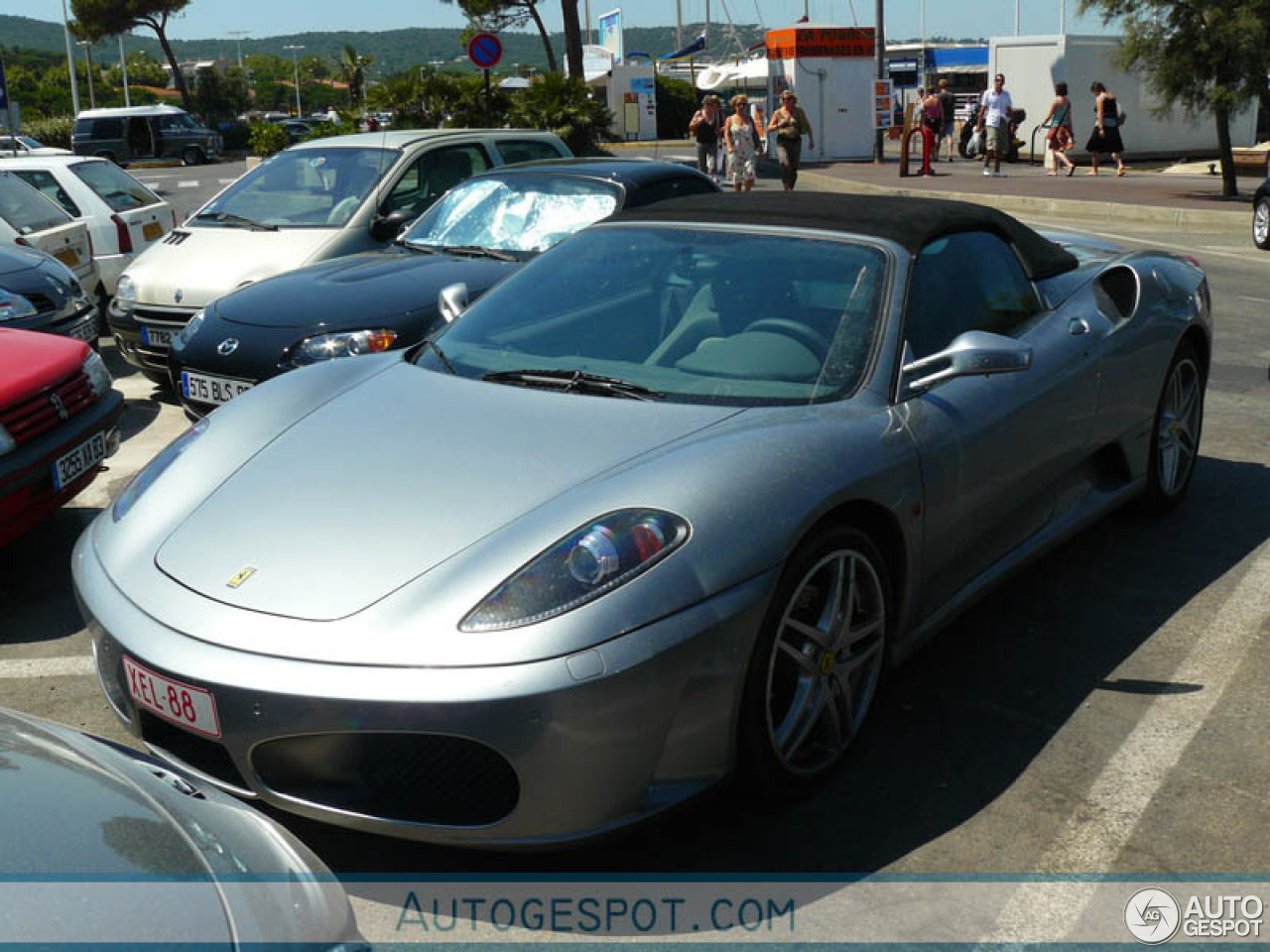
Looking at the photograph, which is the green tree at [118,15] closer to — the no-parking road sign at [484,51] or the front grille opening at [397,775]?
the no-parking road sign at [484,51]

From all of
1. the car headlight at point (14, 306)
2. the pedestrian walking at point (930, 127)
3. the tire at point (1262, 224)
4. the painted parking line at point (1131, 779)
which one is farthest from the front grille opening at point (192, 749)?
the pedestrian walking at point (930, 127)

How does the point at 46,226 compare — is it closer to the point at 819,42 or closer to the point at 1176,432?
Result: the point at 1176,432

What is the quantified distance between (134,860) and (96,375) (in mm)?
4103

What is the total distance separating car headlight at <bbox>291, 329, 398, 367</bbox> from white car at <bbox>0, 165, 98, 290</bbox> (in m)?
4.10

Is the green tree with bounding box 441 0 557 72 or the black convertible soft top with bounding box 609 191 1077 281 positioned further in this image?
the green tree with bounding box 441 0 557 72

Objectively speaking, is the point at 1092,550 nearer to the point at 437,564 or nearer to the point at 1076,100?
the point at 437,564

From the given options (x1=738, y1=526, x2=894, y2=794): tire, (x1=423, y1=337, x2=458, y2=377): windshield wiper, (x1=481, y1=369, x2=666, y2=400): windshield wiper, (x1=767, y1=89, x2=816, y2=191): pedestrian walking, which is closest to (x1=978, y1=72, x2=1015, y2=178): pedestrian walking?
(x1=767, y1=89, x2=816, y2=191): pedestrian walking

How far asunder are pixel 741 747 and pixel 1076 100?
26695 millimetres

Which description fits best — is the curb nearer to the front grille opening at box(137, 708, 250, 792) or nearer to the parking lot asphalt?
the parking lot asphalt

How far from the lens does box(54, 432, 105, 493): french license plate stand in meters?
5.04

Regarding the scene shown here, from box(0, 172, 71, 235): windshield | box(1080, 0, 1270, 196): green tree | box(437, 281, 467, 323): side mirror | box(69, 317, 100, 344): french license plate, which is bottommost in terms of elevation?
box(69, 317, 100, 344): french license plate

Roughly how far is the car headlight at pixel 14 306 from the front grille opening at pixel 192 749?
16.0 feet

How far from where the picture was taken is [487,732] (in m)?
2.67

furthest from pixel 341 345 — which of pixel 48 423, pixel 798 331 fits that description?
pixel 798 331
